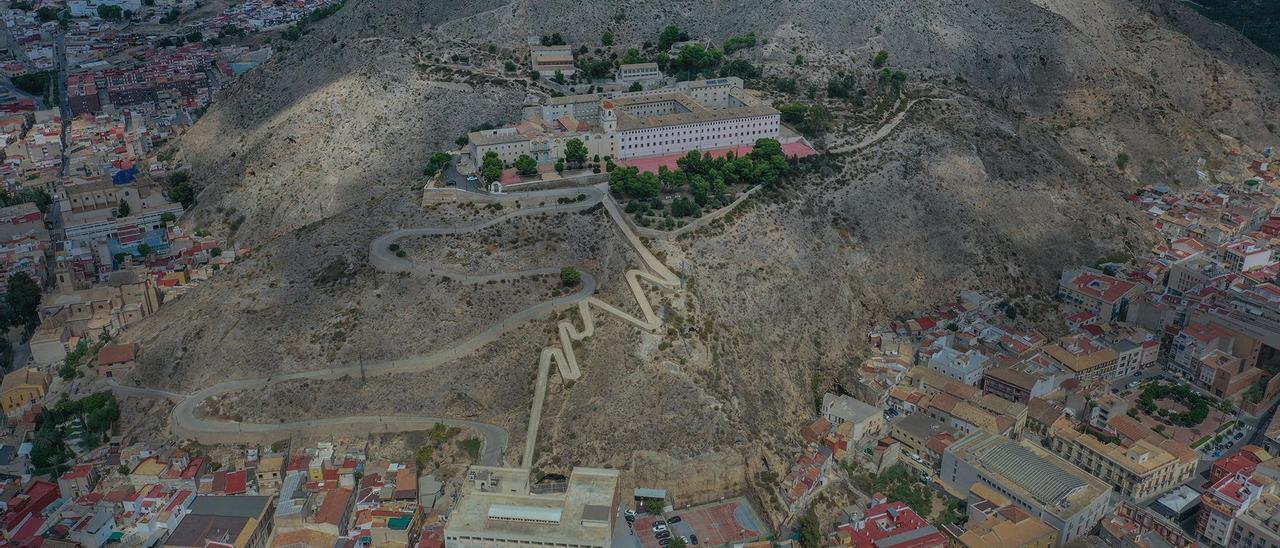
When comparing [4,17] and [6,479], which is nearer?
[6,479]

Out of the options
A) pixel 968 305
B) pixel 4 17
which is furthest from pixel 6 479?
pixel 4 17

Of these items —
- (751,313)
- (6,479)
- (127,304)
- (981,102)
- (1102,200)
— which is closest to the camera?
(6,479)

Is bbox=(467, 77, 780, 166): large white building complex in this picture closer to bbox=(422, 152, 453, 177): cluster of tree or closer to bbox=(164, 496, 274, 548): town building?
bbox=(422, 152, 453, 177): cluster of tree

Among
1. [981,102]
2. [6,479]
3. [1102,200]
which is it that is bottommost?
[6,479]

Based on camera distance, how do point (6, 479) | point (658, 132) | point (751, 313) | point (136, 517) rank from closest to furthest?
point (136, 517) → point (6, 479) → point (751, 313) → point (658, 132)

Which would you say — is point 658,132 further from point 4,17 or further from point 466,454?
point 4,17

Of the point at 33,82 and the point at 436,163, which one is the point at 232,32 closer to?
the point at 33,82

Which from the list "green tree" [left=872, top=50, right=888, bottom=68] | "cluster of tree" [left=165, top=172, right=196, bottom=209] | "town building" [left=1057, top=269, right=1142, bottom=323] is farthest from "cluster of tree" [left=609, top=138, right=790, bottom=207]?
"cluster of tree" [left=165, top=172, right=196, bottom=209]

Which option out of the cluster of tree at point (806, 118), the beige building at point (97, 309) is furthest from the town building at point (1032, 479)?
the beige building at point (97, 309)
